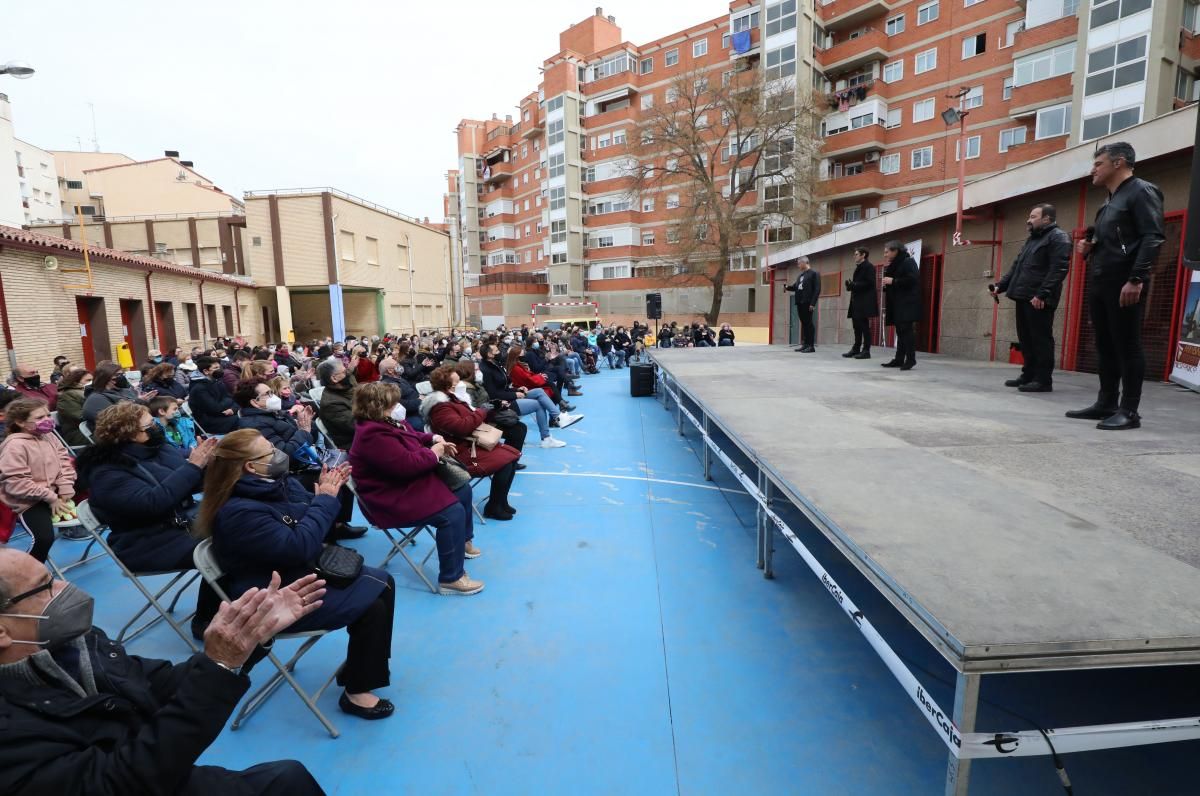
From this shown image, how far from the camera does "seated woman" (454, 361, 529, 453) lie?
253 inches

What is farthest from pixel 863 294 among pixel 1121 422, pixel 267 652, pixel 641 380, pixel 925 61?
pixel 925 61

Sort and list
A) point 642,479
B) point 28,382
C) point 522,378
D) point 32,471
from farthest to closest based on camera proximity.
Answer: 1. point 522,378
2. point 642,479
3. point 28,382
4. point 32,471

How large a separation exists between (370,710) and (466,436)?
2.56m

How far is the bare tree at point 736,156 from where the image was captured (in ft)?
97.0

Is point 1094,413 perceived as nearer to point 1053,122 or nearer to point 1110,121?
point 1110,121

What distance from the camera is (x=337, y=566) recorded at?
2.73m

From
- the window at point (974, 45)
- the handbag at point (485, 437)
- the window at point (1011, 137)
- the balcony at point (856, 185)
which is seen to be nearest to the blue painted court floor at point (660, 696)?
the handbag at point (485, 437)

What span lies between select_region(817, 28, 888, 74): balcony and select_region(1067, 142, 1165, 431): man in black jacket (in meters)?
33.9

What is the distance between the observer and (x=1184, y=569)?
185 cm

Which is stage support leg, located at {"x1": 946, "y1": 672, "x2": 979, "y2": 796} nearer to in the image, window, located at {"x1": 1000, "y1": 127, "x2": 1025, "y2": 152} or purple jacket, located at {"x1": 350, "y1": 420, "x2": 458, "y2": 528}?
purple jacket, located at {"x1": 350, "y1": 420, "x2": 458, "y2": 528}

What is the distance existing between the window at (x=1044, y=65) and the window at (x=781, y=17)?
12169mm

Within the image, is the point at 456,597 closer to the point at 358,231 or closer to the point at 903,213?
the point at 903,213

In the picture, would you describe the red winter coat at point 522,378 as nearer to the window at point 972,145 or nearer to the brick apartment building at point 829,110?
the brick apartment building at point 829,110

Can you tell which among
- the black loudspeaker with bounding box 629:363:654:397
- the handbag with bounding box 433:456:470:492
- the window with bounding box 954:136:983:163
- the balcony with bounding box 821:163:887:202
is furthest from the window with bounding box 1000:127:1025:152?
the handbag with bounding box 433:456:470:492
